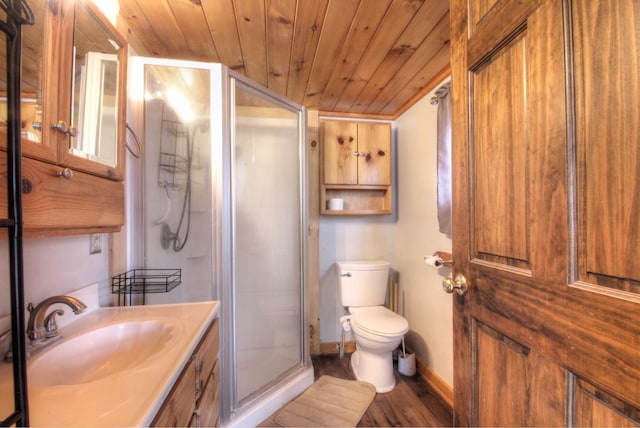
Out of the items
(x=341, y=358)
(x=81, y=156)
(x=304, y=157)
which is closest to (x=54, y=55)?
(x=81, y=156)

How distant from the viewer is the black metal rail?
1.25 feet

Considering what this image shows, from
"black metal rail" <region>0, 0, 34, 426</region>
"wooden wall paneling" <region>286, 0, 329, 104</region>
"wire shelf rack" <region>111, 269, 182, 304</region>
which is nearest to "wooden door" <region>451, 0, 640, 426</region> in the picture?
"wooden wall paneling" <region>286, 0, 329, 104</region>

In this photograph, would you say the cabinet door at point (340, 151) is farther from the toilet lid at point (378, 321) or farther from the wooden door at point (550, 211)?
the wooden door at point (550, 211)

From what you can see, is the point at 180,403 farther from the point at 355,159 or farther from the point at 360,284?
the point at 355,159

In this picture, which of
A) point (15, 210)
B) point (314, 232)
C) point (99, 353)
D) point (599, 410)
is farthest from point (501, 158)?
point (314, 232)

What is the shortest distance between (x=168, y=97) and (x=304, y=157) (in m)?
0.92

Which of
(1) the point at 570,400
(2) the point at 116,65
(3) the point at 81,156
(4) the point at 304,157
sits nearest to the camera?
(1) the point at 570,400

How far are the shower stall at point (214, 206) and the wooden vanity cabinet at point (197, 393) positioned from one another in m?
0.33

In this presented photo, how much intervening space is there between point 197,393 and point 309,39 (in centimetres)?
164

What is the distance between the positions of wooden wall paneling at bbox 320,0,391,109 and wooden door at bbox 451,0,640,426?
0.47 metres

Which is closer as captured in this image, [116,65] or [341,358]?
[116,65]

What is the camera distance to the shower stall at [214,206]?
1.32 m

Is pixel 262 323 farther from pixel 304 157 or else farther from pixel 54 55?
pixel 54 55

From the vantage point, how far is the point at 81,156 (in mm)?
748
